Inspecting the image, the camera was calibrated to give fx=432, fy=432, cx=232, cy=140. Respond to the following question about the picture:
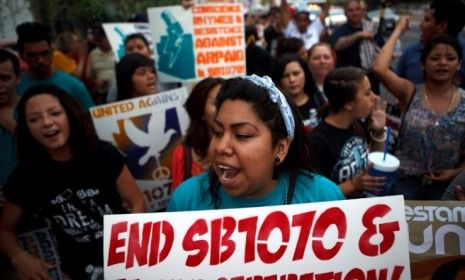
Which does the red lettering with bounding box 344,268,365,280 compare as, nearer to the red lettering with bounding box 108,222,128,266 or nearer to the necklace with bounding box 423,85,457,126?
the red lettering with bounding box 108,222,128,266

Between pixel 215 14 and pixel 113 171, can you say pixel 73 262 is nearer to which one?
pixel 113 171

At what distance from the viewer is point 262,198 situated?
5.68 feet

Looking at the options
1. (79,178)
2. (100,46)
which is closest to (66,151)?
(79,178)

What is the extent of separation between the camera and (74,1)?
3332mm

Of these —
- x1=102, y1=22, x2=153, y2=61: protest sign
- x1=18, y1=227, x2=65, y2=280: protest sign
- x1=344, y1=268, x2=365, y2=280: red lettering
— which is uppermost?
x1=102, y1=22, x2=153, y2=61: protest sign

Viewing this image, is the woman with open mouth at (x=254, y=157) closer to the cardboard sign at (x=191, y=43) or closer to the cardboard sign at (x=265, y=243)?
the cardboard sign at (x=265, y=243)

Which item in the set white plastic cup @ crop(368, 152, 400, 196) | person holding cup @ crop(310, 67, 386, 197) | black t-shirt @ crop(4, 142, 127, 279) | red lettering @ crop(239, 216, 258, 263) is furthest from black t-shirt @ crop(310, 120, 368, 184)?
black t-shirt @ crop(4, 142, 127, 279)

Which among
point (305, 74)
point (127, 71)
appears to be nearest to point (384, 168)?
point (305, 74)

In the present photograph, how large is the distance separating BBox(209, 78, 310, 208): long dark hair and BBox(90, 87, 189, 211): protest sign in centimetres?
167

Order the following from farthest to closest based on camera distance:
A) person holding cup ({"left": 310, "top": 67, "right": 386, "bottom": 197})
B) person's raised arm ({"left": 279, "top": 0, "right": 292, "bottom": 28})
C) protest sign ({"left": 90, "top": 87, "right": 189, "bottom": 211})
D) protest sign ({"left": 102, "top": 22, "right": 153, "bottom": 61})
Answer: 1. person's raised arm ({"left": 279, "top": 0, "right": 292, "bottom": 28})
2. protest sign ({"left": 102, "top": 22, "right": 153, "bottom": 61})
3. protest sign ({"left": 90, "top": 87, "right": 189, "bottom": 211})
4. person holding cup ({"left": 310, "top": 67, "right": 386, "bottom": 197})

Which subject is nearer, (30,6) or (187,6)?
(30,6)

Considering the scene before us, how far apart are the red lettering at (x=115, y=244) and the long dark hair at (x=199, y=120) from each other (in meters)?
1.10

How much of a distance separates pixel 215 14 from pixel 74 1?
5.16ft

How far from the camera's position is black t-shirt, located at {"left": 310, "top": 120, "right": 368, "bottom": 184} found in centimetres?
255
